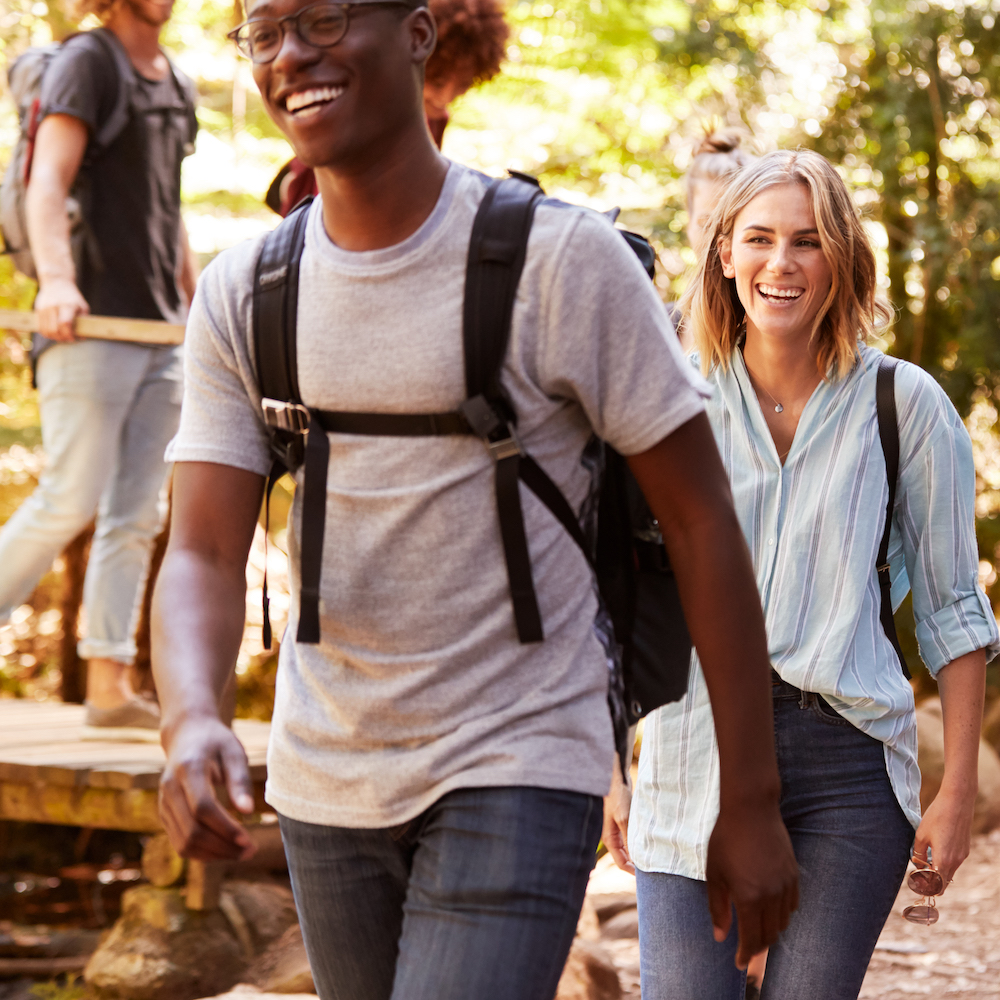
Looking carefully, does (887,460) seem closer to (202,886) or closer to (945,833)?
(945,833)

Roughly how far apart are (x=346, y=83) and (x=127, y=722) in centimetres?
432

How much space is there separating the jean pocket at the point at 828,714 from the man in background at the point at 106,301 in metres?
3.12

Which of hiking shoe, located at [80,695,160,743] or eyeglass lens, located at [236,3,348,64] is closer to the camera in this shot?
eyeglass lens, located at [236,3,348,64]

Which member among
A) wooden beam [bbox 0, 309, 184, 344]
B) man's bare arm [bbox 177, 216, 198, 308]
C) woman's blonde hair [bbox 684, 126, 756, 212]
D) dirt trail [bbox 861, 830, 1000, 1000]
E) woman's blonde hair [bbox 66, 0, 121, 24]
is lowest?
dirt trail [bbox 861, 830, 1000, 1000]

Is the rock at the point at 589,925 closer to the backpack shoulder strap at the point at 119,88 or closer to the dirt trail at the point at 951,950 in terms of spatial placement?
the dirt trail at the point at 951,950

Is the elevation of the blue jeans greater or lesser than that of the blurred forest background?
lesser

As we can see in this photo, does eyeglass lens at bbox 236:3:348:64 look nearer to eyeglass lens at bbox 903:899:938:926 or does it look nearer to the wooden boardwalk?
eyeglass lens at bbox 903:899:938:926

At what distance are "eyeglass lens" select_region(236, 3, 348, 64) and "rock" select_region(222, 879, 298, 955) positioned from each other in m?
5.10

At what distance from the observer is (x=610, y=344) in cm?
177

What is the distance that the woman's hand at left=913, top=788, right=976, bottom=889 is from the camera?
273 centimetres

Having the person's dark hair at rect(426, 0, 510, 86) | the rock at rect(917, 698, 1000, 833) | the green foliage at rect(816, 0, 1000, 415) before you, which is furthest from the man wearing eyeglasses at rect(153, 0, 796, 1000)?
the green foliage at rect(816, 0, 1000, 415)

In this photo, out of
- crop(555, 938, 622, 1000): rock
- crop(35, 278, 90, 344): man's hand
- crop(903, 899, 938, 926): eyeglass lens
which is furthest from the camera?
crop(555, 938, 622, 1000): rock

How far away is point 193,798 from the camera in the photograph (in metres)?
1.60

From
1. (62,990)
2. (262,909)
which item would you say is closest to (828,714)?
(262,909)
